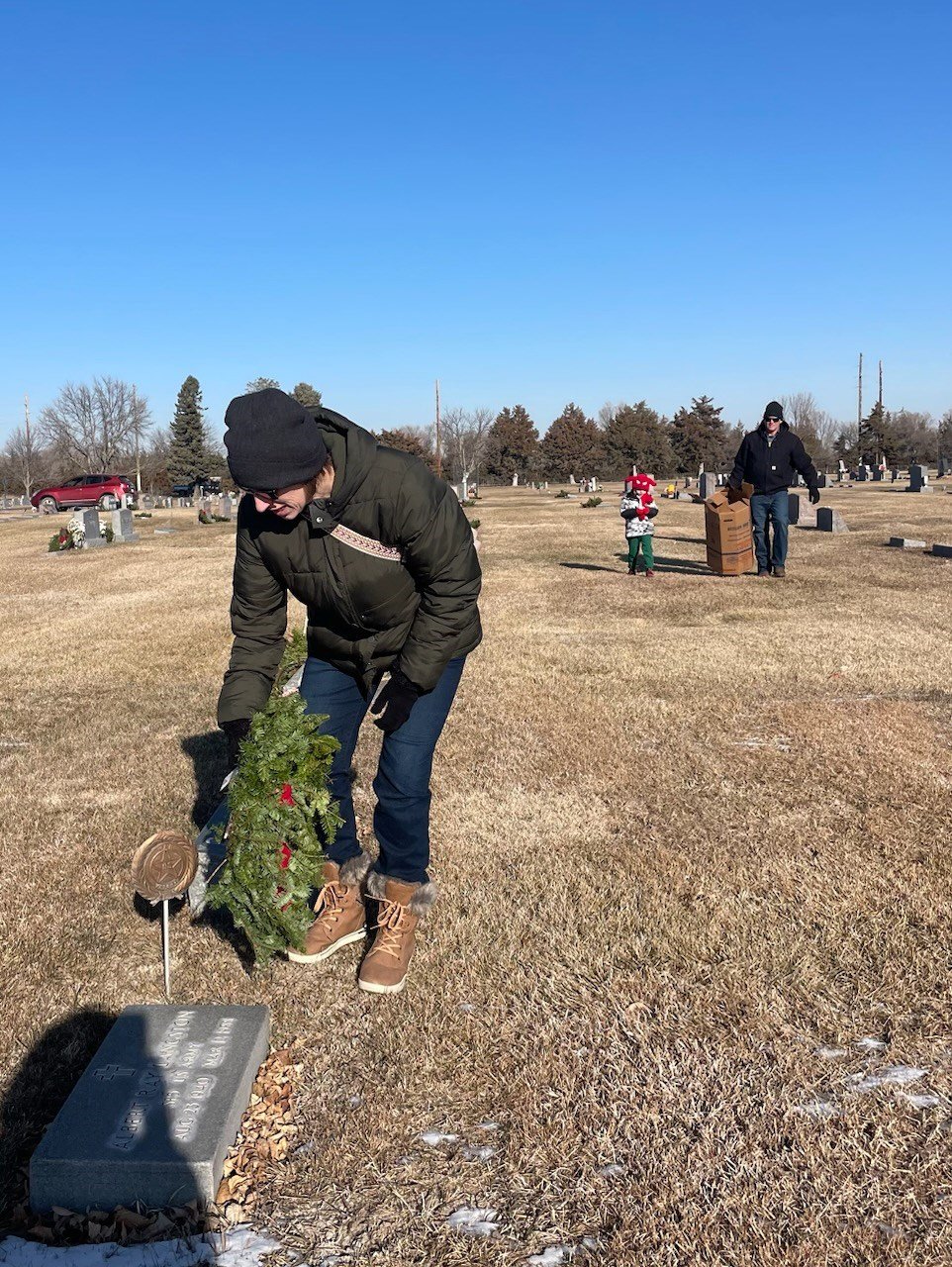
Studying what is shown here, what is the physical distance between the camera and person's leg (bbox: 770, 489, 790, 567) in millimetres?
12703

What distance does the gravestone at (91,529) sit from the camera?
2344cm

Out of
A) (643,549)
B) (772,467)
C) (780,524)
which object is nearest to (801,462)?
(772,467)

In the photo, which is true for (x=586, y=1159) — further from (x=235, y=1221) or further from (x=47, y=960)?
(x=47, y=960)

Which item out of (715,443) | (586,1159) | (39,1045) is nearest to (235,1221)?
(586,1159)

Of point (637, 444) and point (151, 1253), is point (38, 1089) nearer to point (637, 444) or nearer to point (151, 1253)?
point (151, 1253)

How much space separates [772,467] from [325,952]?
10.4 metres

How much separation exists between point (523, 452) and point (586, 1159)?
72331mm

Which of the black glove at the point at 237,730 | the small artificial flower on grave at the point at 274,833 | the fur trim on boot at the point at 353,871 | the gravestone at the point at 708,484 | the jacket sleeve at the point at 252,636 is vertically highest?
the gravestone at the point at 708,484

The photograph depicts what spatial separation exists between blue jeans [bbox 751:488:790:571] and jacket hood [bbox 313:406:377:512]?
1043 cm

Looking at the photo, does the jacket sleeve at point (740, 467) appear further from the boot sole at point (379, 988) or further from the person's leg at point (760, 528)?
the boot sole at point (379, 988)

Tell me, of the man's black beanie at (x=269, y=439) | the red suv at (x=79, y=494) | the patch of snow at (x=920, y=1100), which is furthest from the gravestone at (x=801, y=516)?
the red suv at (x=79, y=494)

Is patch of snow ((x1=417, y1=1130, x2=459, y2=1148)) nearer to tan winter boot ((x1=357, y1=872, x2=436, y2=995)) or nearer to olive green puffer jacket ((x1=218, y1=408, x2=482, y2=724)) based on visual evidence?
tan winter boot ((x1=357, y1=872, x2=436, y2=995))

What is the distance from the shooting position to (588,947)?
11.9 feet

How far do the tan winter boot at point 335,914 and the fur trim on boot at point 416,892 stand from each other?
15cm
